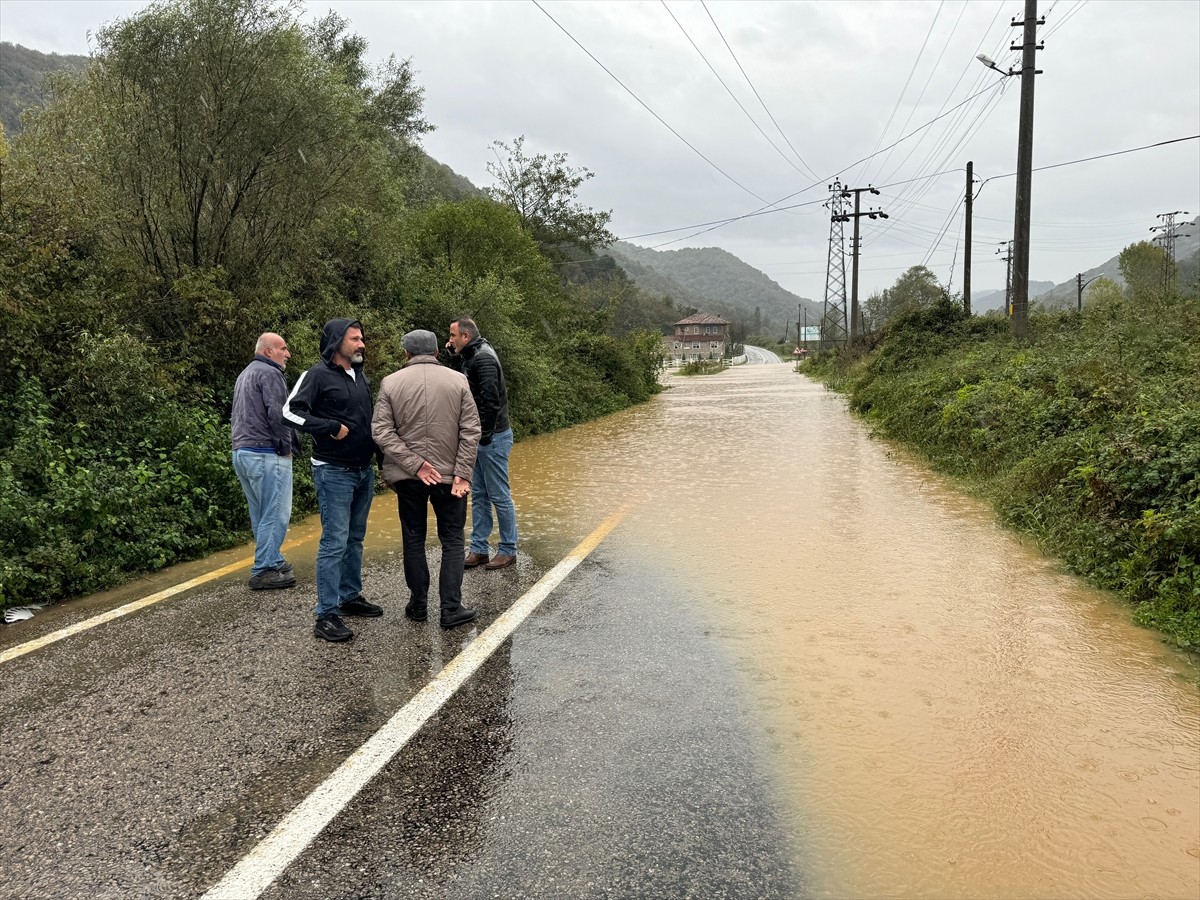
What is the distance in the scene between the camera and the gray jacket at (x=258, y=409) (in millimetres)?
6207

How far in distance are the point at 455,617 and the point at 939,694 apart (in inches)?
113

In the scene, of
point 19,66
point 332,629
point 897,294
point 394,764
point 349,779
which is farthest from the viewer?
point 897,294

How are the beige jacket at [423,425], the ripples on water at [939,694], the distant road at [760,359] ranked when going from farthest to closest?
the distant road at [760,359]
the beige jacket at [423,425]
the ripples on water at [939,694]

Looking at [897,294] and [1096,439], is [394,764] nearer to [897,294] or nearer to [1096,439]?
[1096,439]

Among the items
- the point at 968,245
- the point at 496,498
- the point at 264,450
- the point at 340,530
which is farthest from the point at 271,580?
the point at 968,245

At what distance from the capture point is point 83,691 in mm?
4250

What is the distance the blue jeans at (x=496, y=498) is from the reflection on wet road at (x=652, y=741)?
1.26 feet

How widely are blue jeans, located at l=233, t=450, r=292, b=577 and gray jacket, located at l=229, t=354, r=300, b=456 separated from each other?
0.09m

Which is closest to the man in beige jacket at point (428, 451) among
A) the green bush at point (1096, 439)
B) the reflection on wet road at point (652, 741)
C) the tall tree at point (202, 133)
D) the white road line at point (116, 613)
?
the reflection on wet road at point (652, 741)

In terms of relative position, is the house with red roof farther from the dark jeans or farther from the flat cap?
the dark jeans

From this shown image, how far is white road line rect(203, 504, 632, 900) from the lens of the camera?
2707mm

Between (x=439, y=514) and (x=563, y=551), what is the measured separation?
2.26m

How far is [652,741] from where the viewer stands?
3656 millimetres

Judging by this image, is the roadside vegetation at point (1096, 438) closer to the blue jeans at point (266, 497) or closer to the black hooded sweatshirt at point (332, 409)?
the black hooded sweatshirt at point (332, 409)
